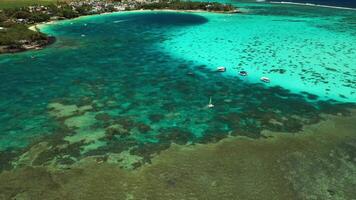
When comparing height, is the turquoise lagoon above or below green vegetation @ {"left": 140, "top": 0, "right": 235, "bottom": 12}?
below

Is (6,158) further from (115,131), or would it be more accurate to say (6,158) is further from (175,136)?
(175,136)

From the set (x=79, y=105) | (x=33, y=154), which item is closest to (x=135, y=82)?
(x=79, y=105)

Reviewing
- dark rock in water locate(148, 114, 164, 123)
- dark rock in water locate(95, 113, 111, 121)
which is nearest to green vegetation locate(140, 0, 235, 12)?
dark rock in water locate(148, 114, 164, 123)

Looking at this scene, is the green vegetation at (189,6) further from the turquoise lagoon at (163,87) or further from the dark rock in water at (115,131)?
the dark rock in water at (115,131)

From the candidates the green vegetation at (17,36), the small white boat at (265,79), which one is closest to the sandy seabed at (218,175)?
the small white boat at (265,79)

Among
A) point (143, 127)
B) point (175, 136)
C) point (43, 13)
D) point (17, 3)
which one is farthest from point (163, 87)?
point (17, 3)

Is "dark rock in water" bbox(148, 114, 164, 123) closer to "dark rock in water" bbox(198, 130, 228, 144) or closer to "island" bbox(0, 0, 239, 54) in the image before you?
"dark rock in water" bbox(198, 130, 228, 144)
